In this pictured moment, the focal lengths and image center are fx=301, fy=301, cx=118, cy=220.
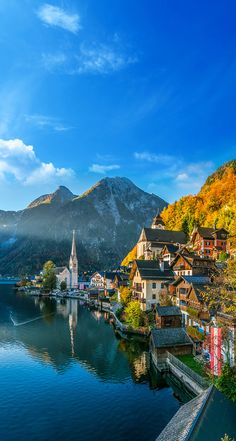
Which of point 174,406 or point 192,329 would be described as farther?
point 192,329

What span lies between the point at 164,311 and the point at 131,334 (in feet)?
33.2

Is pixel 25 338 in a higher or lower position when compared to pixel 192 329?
lower

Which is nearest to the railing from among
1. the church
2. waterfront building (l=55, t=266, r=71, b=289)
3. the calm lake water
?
the calm lake water

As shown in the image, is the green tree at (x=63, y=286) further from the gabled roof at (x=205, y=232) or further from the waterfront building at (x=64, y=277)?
the gabled roof at (x=205, y=232)

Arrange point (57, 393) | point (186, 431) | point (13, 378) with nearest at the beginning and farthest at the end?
point (186, 431) < point (57, 393) < point (13, 378)

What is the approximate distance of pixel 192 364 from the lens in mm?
32625

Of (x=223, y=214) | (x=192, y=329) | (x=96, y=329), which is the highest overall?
(x=223, y=214)

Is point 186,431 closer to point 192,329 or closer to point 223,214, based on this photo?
point 192,329

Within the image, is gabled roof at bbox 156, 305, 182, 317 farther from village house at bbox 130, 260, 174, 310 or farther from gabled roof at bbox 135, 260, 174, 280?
gabled roof at bbox 135, 260, 174, 280

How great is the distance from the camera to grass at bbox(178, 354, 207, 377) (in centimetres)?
2973

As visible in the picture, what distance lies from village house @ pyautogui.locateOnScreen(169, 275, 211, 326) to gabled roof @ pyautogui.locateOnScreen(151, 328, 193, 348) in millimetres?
5339

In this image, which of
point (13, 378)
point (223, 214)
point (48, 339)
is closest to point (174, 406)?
point (13, 378)

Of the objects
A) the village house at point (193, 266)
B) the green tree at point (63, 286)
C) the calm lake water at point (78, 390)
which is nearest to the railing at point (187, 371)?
the calm lake water at point (78, 390)

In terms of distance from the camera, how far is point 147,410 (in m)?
26.6
